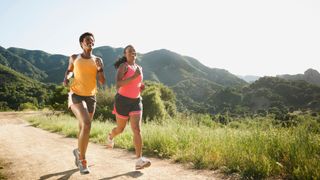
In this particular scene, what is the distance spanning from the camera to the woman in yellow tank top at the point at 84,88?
17.1 ft

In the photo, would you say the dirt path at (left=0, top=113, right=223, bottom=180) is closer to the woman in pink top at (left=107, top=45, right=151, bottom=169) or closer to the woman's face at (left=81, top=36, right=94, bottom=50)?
the woman in pink top at (left=107, top=45, right=151, bottom=169)

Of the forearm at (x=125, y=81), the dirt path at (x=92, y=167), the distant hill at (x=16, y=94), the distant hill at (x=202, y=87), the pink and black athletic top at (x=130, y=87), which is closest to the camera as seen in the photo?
the dirt path at (x=92, y=167)

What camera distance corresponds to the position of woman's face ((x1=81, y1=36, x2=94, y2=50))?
553 cm

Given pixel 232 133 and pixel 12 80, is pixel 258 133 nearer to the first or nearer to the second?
pixel 232 133

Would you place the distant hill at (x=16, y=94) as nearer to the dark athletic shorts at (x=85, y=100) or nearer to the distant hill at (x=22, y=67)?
the dark athletic shorts at (x=85, y=100)

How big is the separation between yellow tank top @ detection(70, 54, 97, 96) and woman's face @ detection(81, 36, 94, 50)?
19 cm

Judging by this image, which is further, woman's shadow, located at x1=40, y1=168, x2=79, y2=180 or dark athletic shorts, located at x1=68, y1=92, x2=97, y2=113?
dark athletic shorts, located at x1=68, y1=92, x2=97, y2=113

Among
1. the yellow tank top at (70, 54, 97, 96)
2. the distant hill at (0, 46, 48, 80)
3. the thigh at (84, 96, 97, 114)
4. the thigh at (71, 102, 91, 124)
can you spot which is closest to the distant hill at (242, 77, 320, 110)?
the thigh at (84, 96, 97, 114)

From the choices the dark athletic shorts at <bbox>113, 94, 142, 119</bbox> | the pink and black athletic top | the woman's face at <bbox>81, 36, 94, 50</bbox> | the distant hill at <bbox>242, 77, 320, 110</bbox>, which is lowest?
the distant hill at <bbox>242, 77, 320, 110</bbox>

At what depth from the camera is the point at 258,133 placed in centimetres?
573

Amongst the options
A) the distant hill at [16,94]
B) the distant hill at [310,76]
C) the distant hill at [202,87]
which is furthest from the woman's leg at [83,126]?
the distant hill at [310,76]

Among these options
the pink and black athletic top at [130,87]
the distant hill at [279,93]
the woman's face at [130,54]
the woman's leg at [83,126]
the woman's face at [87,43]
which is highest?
the woman's face at [87,43]

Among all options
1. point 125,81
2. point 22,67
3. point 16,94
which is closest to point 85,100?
point 125,81

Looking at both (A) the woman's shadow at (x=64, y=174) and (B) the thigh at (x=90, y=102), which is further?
(B) the thigh at (x=90, y=102)
